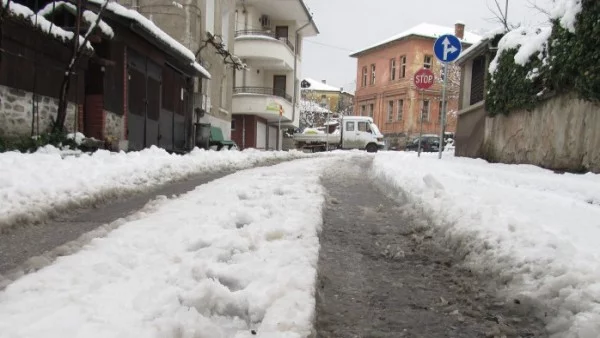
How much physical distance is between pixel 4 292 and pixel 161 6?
16672 millimetres

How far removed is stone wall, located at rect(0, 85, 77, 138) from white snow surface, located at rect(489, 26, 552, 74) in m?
10.2

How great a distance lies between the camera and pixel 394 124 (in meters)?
44.5

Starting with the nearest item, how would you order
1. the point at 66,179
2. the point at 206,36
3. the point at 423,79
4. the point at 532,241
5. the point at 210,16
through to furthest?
the point at 532,241 → the point at 66,179 → the point at 423,79 → the point at 206,36 → the point at 210,16

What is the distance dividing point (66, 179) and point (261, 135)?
75.7ft

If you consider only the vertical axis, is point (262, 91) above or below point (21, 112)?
above

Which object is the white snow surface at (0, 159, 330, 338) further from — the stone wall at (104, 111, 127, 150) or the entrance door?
the entrance door

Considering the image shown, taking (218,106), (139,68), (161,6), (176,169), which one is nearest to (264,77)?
(218,106)

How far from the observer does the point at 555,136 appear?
8578 mm

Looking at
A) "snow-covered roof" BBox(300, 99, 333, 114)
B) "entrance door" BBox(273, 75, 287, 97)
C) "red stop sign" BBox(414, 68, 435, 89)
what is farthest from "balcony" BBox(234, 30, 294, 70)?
A: "snow-covered roof" BBox(300, 99, 333, 114)

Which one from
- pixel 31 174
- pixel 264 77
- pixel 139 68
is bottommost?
pixel 31 174

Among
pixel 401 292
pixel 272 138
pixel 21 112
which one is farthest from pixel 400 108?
pixel 401 292

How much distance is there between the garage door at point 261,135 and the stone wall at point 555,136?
17.2m

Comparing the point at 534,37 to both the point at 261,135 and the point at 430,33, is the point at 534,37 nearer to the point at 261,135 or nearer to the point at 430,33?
the point at 261,135

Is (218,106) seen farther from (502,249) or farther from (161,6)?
(502,249)
